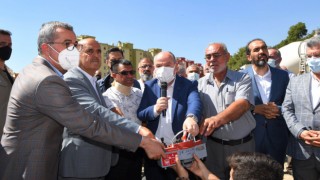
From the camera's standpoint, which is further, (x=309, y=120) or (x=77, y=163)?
(x=309, y=120)

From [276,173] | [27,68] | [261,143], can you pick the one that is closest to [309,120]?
Result: [261,143]

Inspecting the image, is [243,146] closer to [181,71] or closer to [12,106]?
[12,106]

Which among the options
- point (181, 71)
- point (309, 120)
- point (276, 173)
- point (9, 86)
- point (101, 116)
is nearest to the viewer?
point (276, 173)

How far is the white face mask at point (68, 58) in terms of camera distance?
298 cm

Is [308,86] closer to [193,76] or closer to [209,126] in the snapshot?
[209,126]

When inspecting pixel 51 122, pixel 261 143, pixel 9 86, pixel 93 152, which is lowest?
pixel 261 143

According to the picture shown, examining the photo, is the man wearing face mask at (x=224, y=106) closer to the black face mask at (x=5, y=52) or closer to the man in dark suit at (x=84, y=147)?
the man in dark suit at (x=84, y=147)

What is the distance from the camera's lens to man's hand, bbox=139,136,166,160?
2.72 m

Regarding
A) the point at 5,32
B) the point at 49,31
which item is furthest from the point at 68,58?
the point at 5,32

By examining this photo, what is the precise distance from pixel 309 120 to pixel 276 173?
181 cm

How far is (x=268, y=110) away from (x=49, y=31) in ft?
9.83

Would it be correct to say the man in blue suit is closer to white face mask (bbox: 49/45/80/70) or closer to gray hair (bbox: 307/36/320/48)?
gray hair (bbox: 307/36/320/48)

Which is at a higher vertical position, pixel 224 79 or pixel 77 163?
pixel 224 79

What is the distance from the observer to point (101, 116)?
9.61 ft
